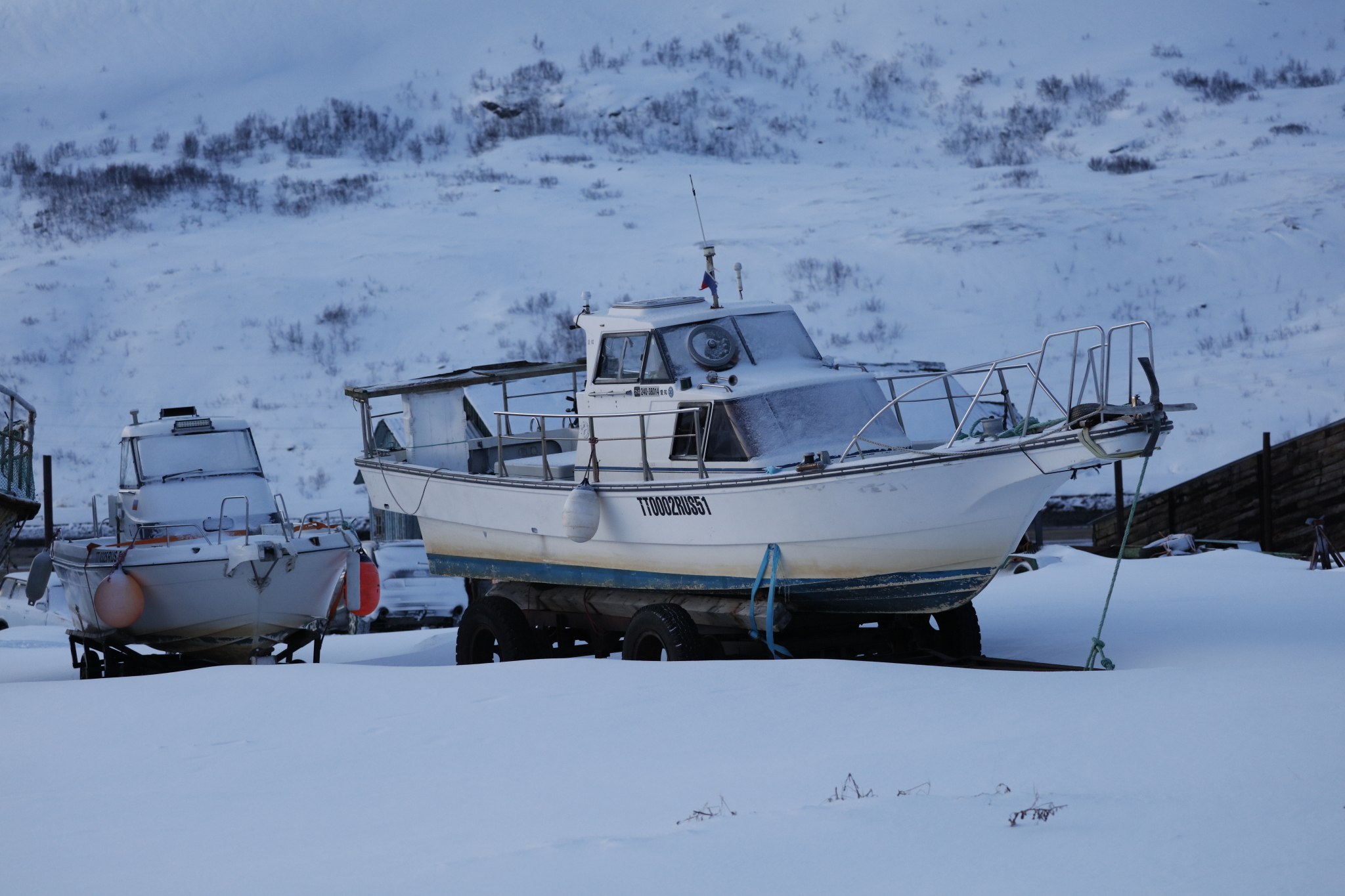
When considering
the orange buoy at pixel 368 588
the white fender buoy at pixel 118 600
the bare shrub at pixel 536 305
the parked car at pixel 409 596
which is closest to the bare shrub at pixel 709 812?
the white fender buoy at pixel 118 600

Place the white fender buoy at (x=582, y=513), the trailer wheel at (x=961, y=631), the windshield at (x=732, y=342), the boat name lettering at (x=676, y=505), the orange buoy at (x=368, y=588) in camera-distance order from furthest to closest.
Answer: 1. the orange buoy at (x=368, y=588)
2. the windshield at (x=732, y=342)
3. the white fender buoy at (x=582, y=513)
4. the trailer wheel at (x=961, y=631)
5. the boat name lettering at (x=676, y=505)

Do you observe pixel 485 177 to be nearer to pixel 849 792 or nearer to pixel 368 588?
pixel 368 588

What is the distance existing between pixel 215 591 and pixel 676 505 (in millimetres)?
5311

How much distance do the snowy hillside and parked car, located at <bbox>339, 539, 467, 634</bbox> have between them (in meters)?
10.5

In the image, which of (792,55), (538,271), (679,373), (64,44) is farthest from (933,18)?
(679,373)

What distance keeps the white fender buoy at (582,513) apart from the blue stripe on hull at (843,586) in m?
0.55

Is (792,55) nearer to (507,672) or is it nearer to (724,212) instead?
(724,212)

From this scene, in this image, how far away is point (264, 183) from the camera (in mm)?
51562

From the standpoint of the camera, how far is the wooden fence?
19.1 metres

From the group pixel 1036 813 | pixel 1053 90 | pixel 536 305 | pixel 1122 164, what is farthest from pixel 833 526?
pixel 1053 90

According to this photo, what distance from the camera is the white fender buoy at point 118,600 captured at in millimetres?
13453

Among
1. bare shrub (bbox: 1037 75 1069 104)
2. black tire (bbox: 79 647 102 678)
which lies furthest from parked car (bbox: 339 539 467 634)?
bare shrub (bbox: 1037 75 1069 104)

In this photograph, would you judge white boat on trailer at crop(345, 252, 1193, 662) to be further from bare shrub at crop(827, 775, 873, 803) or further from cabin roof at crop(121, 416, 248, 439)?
Result: bare shrub at crop(827, 775, 873, 803)

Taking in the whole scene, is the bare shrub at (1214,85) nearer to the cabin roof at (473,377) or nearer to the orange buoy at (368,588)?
the cabin roof at (473,377)
